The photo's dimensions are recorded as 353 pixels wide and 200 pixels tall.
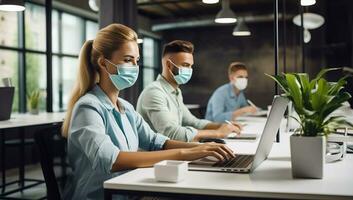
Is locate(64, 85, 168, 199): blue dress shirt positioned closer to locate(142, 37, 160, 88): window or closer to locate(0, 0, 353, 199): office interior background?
locate(0, 0, 353, 199): office interior background

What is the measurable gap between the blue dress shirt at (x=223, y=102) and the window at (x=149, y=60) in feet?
16.9

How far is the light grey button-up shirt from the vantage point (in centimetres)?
267

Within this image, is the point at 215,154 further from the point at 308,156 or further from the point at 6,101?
the point at 6,101

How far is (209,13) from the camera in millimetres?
10430

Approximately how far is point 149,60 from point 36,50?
443 centimetres

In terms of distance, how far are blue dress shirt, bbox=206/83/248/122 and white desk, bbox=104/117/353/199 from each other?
132 inches

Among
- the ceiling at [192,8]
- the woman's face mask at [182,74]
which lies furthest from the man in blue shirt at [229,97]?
the ceiling at [192,8]

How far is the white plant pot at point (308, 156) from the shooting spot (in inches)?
54.4

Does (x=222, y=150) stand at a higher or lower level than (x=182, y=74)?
lower

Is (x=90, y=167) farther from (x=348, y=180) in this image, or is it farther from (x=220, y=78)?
(x=220, y=78)

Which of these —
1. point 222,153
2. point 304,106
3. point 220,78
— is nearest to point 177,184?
point 222,153

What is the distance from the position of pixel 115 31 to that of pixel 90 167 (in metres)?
0.62

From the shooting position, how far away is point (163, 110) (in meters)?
2.78

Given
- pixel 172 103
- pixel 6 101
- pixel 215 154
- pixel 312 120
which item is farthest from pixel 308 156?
pixel 6 101
